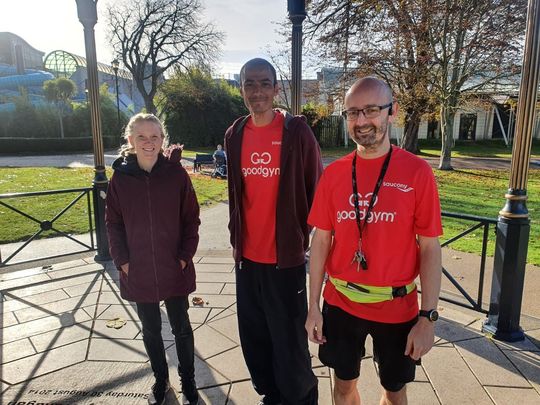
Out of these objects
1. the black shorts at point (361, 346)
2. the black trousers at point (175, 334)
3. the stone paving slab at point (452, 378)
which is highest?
the black shorts at point (361, 346)

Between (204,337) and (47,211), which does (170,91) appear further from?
(204,337)

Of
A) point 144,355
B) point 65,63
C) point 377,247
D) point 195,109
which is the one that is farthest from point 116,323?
point 65,63

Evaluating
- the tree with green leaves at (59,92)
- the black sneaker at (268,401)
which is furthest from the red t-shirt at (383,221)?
the tree with green leaves at (59,92)

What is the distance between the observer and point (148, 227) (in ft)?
8.05

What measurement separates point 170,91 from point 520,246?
3064 cm

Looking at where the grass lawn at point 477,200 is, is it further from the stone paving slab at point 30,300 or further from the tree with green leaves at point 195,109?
the tree with green leaves at point 195,109

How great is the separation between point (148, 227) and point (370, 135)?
1.48 meters

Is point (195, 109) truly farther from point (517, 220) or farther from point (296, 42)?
point (517, 220)

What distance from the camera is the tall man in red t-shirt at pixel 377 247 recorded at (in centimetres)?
173

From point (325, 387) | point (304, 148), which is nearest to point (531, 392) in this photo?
point (325, 387)

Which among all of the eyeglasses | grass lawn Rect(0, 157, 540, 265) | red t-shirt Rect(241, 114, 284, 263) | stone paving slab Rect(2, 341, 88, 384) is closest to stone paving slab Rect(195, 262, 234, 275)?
stone paving slab Rect(2, 341, 88, 384)

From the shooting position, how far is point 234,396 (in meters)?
2.65

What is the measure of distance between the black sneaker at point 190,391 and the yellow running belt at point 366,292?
133 centimetres

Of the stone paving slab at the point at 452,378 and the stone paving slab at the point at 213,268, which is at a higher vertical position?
the stone paving slab at the point at 452,378
